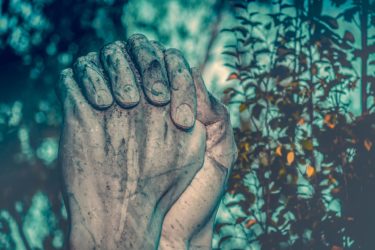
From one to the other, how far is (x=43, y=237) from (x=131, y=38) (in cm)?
470

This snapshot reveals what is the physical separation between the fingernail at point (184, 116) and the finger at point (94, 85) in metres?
0.20

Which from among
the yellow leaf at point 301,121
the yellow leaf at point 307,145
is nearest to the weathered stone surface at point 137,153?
the yellow leaf at point 307,145

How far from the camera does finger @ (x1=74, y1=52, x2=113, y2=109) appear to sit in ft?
7.71

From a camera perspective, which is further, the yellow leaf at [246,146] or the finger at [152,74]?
the yellow leaf at [246,146]

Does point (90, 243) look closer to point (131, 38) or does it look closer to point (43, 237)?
point (131, 38)

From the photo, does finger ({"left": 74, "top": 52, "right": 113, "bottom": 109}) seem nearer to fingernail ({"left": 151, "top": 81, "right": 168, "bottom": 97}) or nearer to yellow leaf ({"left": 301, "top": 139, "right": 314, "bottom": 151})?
fingernail ({"left": 151, "top": 81, "right": 168, "bottom": 97})

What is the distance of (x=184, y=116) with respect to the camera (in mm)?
2408

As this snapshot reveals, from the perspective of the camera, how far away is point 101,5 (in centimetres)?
719

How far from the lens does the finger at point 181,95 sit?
7.91 feet

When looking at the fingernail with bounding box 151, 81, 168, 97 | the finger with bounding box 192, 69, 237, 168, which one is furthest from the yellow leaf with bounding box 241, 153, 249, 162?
the fingernail with bounding box 151, 81, 168, 97

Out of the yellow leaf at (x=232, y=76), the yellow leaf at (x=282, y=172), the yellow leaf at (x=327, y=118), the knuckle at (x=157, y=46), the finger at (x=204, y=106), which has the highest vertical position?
the yellow leaf at (x=232, y=76)

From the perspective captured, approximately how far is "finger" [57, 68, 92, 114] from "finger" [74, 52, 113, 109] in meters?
0.02

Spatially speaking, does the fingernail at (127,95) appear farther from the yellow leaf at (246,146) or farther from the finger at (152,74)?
the yellow leaf at (246,146)

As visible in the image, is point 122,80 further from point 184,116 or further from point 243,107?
point 243,107
